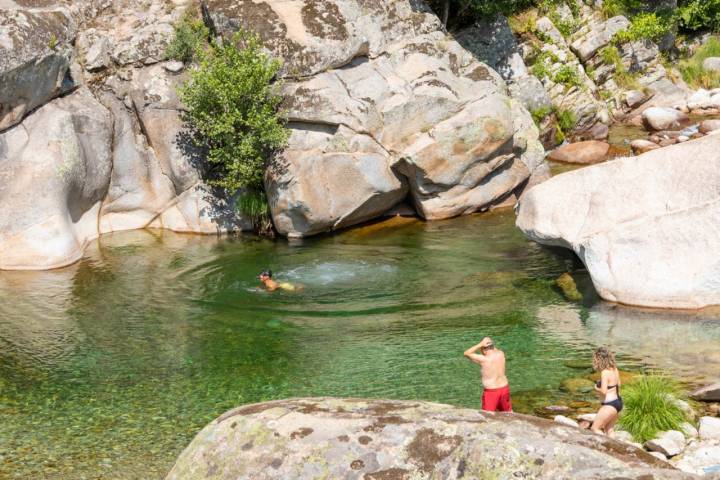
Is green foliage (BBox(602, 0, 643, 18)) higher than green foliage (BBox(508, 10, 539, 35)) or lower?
higher

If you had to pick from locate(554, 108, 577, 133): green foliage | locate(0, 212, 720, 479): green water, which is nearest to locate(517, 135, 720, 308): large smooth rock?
locate(0, 212, 720, 479): green water

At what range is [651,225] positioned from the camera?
21078 mm

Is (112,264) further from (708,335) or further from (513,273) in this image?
(708,335)

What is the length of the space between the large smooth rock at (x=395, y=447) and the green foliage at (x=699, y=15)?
4138 cm

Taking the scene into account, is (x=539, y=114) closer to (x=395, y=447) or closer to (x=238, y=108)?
(x=238, y=108)

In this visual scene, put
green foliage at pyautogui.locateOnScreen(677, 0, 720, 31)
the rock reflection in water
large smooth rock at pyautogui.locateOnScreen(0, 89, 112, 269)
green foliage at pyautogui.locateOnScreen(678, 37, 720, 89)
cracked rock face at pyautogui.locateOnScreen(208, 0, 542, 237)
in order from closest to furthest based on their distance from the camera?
1. the rock reflection in water
2. large smooth rock at pyautogui.locateOnScreen(0, 89, 112, 269)
3. cracked rock face at pyautogui.locateOnScreen(208, 0, 542, 237)
4. green foliage at pyautogui.locateOnScreen(678, 37, 720, 89)
5. green foliage at pyautogui.locateOnScreen(677, 0, 720, 31)

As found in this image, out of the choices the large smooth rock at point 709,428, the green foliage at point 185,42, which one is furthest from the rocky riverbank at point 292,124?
the large smooth rock at point 709,428

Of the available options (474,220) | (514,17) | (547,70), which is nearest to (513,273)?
(474,220)

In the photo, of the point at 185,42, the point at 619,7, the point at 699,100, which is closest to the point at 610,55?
the point at 619,7

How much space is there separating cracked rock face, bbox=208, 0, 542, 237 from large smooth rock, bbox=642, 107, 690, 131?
447 inches

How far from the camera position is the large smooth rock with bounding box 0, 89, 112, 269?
26.7 meters

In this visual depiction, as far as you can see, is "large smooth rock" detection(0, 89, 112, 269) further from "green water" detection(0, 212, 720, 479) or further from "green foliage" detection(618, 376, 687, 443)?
"green foliage" detection(618, 376, 687, 443)

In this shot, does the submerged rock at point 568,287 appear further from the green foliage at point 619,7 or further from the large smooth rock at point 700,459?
the green foliage at point 619,7

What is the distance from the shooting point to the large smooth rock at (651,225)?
2059 cm
